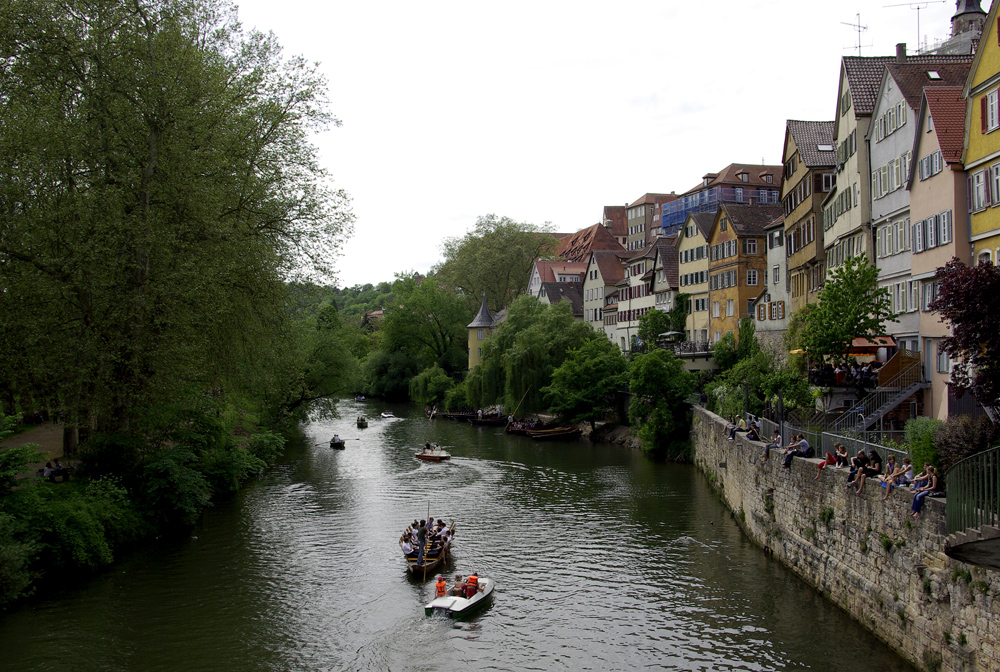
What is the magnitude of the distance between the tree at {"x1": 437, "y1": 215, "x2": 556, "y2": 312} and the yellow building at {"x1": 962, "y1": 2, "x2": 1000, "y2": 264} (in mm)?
64695

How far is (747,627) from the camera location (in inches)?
648

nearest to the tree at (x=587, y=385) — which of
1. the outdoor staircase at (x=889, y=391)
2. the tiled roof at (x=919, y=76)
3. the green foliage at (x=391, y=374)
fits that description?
the outdoor staircase at (x=889, y=391)

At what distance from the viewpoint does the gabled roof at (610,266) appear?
220 feet

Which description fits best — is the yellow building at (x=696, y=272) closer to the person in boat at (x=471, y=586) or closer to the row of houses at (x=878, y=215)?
the row of houses at (x=878, y=215)

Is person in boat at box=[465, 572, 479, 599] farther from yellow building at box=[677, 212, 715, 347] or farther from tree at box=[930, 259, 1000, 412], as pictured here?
yellow building at box=[677, 212, 715, 347]

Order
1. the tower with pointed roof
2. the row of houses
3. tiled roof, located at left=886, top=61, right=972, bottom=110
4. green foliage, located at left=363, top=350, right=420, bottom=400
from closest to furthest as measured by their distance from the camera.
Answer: the row of houses
tiled roof, located at left=886, top=61, right=972, bottom=110
the tower with pointed roof
green foliage, located at left=363, top=350, right=420, bottom=400

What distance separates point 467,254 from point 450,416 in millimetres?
30580

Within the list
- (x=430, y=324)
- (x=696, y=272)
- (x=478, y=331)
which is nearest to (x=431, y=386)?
(x=478, y=331)

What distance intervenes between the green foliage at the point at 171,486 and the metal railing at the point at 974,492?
2033 cm

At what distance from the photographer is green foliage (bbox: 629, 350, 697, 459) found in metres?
40.3

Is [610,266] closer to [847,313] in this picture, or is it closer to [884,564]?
[847,313]

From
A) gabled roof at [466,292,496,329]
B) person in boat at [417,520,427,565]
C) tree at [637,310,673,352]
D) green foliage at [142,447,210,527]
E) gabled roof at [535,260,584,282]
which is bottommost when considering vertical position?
person in boat at [417,520,427,565]

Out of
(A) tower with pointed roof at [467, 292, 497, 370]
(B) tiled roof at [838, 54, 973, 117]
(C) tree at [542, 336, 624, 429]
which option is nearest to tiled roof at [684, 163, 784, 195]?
(A) tower with pointed roof at [467, 292, 497, 370]

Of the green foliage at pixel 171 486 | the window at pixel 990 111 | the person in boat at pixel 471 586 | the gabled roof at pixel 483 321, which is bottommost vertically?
the person in boat at pixel 471 586
